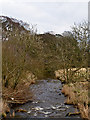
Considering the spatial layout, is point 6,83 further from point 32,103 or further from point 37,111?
point 37,111

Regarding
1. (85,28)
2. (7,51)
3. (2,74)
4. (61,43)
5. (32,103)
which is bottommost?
(32,103)

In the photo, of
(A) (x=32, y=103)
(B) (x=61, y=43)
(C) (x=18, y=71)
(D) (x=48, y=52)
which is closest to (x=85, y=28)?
(B) (x=61, y=43)

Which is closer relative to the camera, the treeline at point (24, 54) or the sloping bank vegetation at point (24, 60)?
the sloping bank vegetation at point (24, 60)

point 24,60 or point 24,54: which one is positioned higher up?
→ point 24,54

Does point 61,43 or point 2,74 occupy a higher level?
point 61,43

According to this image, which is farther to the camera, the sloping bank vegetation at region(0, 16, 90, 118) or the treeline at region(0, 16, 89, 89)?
the treeline at region(0, 16, 89, 89)

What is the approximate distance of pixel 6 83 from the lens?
806cm

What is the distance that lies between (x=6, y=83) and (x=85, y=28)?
891 cm

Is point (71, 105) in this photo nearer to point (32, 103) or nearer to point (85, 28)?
point (32, 103)

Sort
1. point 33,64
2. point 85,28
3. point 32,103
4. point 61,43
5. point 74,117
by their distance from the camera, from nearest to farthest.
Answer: point 74,117 → point 32,103 → point 33,64 → point 85,28 → point 61,43

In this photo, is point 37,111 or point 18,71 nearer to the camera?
point 37,111

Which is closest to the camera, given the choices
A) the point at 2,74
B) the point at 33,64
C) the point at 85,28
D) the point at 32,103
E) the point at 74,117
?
the point at 74,117

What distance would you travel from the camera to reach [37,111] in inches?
245

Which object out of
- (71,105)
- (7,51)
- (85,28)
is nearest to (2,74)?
(7,51)
